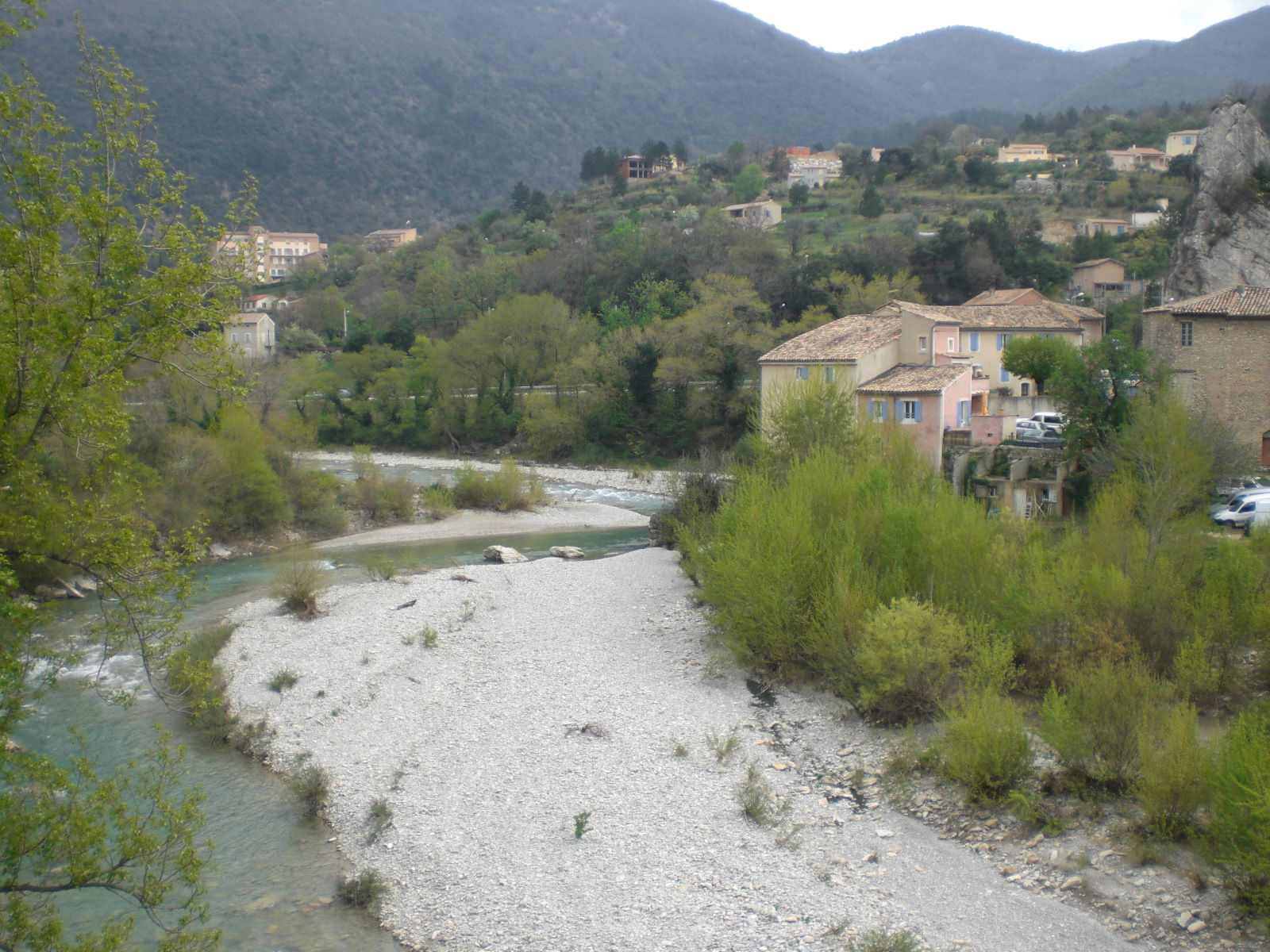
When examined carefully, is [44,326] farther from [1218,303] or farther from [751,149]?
[751,149]

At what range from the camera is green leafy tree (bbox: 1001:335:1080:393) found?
34.8 metres

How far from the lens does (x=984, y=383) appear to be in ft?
113

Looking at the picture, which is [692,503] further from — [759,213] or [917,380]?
[759,213]

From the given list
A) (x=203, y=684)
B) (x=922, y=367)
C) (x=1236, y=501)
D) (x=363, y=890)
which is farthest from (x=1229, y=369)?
(x=203, y=684)

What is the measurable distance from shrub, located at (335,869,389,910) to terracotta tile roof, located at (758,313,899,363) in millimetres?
23722

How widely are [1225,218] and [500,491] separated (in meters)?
32.8

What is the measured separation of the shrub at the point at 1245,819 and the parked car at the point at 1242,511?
1608 cm

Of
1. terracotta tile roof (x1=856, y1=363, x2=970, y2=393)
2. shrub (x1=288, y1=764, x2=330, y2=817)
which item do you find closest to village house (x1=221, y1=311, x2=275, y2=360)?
terracotta tile roof (x1=856, y1=363, x2=970, y2=393)

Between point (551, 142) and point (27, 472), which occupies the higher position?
point (551, 142)

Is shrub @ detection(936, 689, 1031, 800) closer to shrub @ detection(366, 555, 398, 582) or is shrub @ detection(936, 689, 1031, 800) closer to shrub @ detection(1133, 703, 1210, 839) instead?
shrub @ detection(1133, 703, 1210, 839)

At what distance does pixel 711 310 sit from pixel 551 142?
528ft

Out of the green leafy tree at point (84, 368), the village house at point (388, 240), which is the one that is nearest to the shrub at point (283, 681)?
the green leafy tree at point (84, 368)

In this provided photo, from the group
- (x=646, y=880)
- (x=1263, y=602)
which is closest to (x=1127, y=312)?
(x=1263, y=602)

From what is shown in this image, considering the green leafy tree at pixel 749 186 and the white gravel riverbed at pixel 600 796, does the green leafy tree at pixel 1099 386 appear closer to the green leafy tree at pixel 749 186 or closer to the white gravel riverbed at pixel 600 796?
the white gravel riverbed at pixel 600 796
